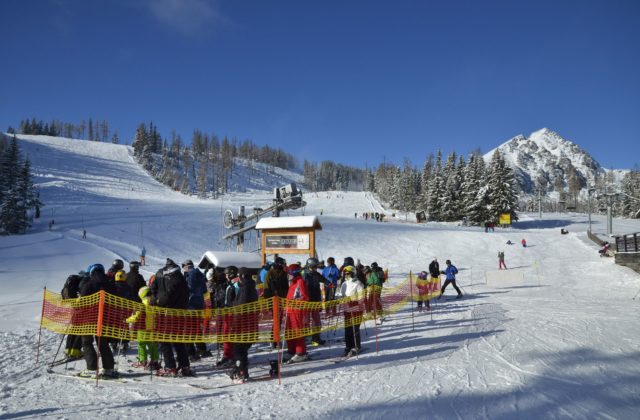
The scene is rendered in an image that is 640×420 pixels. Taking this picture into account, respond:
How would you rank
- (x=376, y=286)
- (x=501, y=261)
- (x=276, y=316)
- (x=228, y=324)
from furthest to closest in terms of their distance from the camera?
(x=501, y=261)
(x=376, y=286)
(x=228, y=324)
(x=276, y=316)

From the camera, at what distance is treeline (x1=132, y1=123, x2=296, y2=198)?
12475cm

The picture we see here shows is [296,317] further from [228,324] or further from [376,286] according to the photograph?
[376,286]

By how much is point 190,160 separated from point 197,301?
157461mm

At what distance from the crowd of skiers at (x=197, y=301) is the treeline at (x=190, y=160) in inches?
4138

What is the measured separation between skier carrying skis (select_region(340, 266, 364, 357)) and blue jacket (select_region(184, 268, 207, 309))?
9.17ft

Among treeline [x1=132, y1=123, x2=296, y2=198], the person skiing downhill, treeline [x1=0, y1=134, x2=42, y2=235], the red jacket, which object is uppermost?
treeline [x1=132, y1=123, x2=296, y2=198]

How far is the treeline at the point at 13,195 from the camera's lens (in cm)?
3809

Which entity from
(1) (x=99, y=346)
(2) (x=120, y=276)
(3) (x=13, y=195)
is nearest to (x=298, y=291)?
(1) (x=99, y=346)

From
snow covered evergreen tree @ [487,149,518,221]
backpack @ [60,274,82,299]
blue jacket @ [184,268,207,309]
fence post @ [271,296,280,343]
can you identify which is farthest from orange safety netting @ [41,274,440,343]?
snow covered evergreen tree @ [487,149,518,221]

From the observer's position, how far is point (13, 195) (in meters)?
38.6

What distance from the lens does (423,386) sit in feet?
18.9

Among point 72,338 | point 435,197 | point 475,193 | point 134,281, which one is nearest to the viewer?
point 72,338

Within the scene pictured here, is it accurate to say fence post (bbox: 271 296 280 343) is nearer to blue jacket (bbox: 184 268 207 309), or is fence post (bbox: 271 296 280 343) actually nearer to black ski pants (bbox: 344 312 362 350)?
black ski pants (bbox: 344 312 362 350)

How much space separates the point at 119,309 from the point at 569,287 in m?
19.7
